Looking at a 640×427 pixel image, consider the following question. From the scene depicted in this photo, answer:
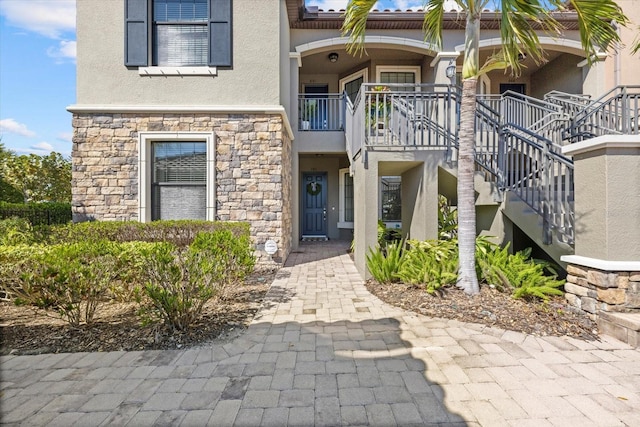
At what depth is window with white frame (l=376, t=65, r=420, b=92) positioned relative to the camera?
9711mm

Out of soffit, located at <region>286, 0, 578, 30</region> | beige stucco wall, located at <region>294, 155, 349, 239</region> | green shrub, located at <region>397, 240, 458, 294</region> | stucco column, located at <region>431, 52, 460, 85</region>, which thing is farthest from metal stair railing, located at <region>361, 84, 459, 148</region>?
beige stucco wall, located at <region>294, 155, 349, 239</region>

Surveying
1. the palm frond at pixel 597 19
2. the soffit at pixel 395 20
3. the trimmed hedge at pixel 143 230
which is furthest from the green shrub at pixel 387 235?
the soffit at pixel 395 20

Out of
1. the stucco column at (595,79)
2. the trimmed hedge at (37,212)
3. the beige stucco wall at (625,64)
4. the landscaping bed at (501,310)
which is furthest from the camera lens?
the stucco column at (595,79)

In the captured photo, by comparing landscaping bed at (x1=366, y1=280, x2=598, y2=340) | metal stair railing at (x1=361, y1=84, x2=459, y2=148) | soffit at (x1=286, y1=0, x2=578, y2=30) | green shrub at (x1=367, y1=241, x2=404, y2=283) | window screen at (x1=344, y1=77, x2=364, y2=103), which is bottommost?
landscaping bed at (x1=366, y1=280, x2=598, y2=340)

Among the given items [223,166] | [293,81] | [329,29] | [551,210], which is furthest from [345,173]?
[551,210]

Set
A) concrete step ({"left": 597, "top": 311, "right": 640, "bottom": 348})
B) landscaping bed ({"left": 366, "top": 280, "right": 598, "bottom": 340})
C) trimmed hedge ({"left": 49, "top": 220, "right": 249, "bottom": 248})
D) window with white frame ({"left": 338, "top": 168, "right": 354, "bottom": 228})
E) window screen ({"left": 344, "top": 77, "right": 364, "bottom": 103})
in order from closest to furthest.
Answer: concrete step ({"left": 597, "top": 311, "right": 640, "bottom": 348}), landscaping bed ({"left": 366, "top": 280, "right": 598, "bottom": 340}), trimmed hedge ({"left": 49, "top": 220, "right": 249, "bottom": 248}), window screen ({"left": 344, "top": 77, "right": 364, "bottom": 103}), window with white frame ({"left": 338, "top": 168, "right": 354, "bottom": 228})

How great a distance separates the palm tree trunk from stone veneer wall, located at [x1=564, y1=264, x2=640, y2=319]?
3.62 ft

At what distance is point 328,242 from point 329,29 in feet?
20.8

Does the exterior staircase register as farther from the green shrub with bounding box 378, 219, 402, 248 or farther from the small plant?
the small plant

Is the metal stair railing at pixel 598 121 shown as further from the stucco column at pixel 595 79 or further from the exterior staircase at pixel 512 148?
the stucco column at pixel 595 79

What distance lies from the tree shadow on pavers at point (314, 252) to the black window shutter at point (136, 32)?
17.0 ft

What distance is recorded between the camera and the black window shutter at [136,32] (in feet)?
19.9

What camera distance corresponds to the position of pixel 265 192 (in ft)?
21.0

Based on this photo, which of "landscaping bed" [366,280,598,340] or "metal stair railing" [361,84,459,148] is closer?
"landscaping bed" [366,280,598,340]
